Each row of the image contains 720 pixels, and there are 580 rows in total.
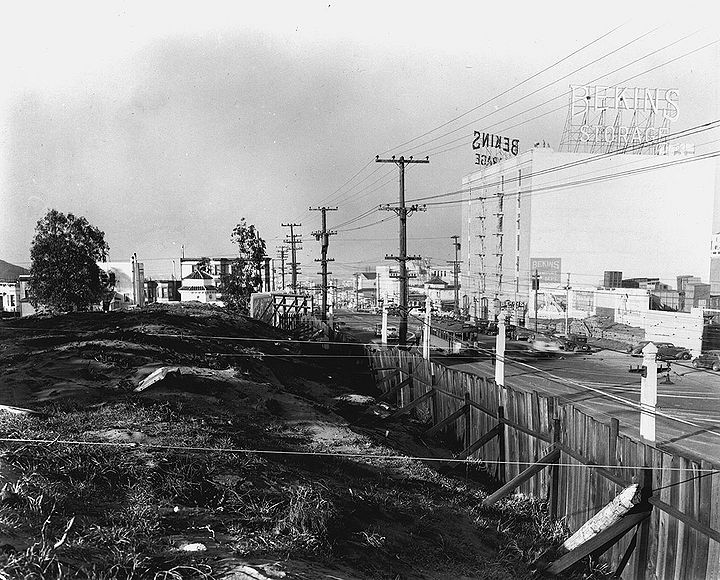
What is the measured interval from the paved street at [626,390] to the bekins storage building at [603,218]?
24.4m

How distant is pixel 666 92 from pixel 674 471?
62628mm

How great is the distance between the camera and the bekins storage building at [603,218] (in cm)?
5856

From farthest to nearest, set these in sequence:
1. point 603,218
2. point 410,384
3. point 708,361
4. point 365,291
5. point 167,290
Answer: point 365,291 < point 167,290 < point 603,218 < point 708,361 < point 410,384

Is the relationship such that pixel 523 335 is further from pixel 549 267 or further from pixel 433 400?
pixel 433 400

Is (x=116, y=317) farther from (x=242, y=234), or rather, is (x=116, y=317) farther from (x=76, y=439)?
(x=242, y=234)

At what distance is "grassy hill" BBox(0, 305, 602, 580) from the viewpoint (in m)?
4.39

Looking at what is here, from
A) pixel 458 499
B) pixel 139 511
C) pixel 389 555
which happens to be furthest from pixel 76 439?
pixel 458 499

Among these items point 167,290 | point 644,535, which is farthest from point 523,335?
point 167,290

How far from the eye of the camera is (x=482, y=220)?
70.5 m

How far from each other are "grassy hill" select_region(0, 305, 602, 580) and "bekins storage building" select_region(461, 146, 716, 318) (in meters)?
50.6

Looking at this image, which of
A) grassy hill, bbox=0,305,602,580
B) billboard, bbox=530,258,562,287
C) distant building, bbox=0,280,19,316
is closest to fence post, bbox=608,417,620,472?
grassy hill, bbox=0,305,602,580

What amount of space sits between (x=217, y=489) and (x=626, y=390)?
21656 millimetres

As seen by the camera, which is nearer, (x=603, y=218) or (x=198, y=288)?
(x=603, y=218)

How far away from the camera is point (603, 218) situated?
59719 mm
